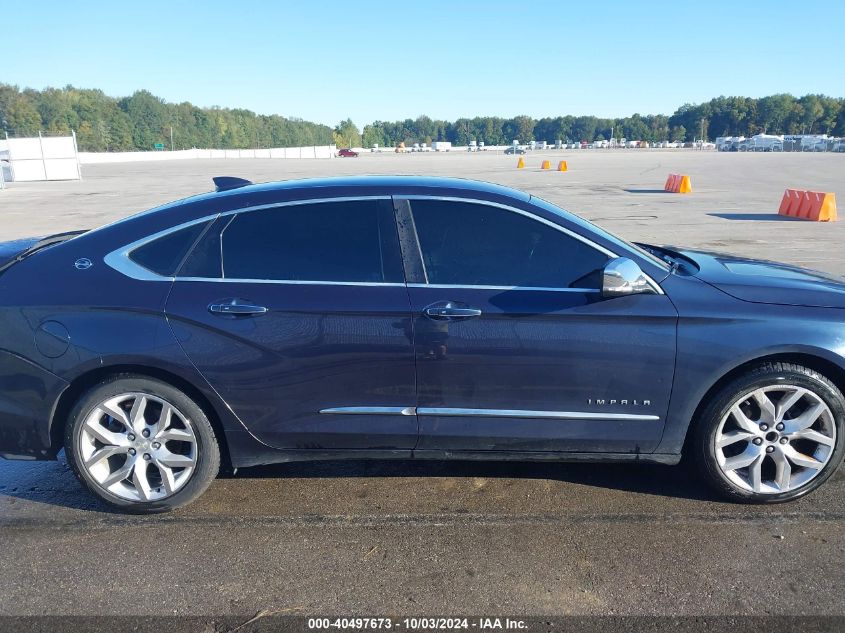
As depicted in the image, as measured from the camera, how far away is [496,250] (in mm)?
3414

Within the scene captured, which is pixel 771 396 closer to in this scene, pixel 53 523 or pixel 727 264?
pixel 727 264

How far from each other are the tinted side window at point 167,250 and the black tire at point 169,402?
576 mm

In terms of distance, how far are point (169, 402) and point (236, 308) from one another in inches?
23.5

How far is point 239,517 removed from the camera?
11.4ft

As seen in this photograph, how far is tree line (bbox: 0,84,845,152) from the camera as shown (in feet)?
338

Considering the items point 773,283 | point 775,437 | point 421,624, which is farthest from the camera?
point 773,283

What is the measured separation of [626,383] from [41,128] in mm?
115869

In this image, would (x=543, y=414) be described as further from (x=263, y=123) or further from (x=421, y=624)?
(x=263, y=123)

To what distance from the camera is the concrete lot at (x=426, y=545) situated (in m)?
2.81

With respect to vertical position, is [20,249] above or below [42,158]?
below

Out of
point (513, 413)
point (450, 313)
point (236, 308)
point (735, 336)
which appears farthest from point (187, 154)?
point (735, 336)

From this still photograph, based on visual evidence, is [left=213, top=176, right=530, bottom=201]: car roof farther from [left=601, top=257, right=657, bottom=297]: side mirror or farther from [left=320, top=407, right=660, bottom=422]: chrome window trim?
[left=320, top=407, right=660, bottom=422]: chrome window trim

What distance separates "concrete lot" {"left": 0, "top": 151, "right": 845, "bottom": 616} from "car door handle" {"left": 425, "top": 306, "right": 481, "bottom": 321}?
1.03m

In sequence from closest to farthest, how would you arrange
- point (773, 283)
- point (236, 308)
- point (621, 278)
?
1. point (621, 278)
2. point (236, 308)
3. point (773, 283)
